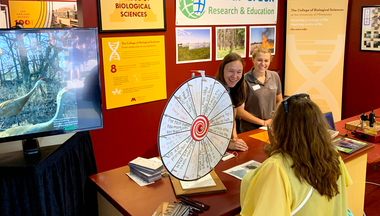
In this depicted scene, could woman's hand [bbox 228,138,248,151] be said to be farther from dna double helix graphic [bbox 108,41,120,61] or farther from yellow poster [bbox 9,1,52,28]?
yellow poster [bbox 9,1,52,28]

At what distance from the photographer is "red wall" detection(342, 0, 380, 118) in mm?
4801

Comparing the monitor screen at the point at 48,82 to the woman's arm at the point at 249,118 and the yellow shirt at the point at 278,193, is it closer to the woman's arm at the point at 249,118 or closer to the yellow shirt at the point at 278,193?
the yellow shirt at the point at 278,193

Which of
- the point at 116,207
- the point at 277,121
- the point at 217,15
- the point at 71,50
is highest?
the point at 217,15

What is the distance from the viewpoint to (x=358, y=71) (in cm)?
495

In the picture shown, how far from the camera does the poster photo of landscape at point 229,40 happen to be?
4.56 metres

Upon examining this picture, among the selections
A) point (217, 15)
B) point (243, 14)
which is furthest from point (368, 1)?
point (217, 15)

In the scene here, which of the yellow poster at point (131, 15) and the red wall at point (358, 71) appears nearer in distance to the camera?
the yellow poster at point (131, 15)

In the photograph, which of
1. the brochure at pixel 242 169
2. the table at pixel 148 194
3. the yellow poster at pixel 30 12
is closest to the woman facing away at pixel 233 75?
the brochure at pixel 242 169

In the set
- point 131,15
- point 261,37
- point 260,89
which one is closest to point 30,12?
point 131,15

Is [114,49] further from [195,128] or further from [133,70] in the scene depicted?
[195,128]

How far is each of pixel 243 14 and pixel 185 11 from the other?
3.35 ft

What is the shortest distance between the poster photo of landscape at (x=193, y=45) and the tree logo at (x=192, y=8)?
0.17m

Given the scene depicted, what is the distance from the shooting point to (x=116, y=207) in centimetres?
192

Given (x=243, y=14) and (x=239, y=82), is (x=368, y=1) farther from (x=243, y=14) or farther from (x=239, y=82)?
(x=239, y=82)
